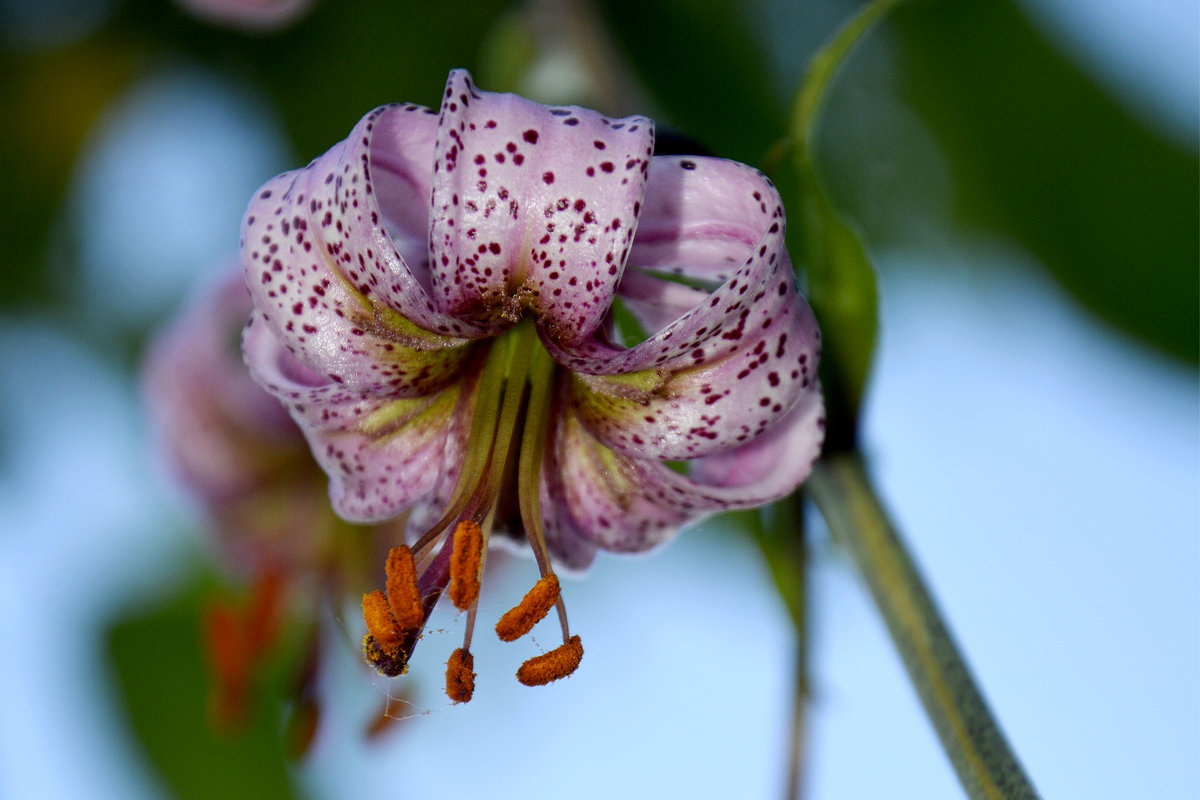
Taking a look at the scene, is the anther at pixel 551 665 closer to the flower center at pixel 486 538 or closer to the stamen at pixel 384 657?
the flower center at pixel 486 538

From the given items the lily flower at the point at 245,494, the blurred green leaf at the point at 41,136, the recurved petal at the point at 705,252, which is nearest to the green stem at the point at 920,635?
the recurved petal at the point at 705,252

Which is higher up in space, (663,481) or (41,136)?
(41,136)

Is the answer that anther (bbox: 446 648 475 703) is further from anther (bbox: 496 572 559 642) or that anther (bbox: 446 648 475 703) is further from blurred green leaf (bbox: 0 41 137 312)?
blurred green leaf (bbox: 0 41 137 312)

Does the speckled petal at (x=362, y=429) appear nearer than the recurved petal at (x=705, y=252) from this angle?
No

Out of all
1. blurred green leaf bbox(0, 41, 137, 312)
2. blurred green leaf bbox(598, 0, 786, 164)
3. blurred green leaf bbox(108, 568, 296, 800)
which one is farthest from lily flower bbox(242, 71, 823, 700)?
blurred green leaf bbox(0, 41, 137, 312)

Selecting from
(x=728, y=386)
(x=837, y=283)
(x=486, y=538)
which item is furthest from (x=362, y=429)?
(x=837, y=283)

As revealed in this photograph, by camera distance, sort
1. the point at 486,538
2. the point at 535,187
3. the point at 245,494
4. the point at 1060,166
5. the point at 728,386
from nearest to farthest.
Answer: the point at 535,187, the point at 728,386, the point at 486,538, the point at 245,494, the point at 1060,166

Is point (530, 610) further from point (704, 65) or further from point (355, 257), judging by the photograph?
point (704, 65)
